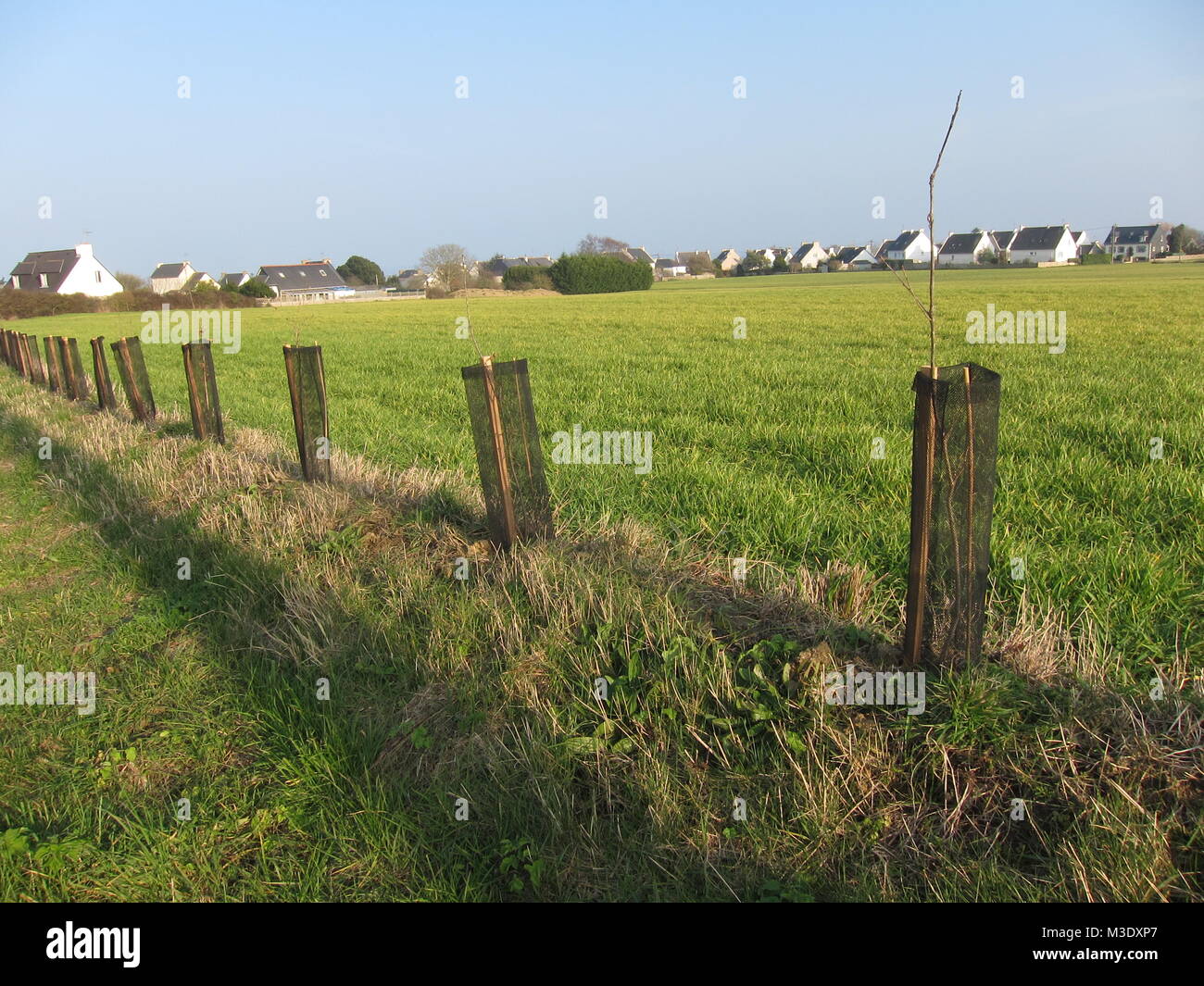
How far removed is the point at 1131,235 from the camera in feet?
346

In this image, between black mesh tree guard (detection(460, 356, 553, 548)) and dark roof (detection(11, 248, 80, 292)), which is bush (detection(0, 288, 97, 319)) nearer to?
dark roof (detection(11, 248, 80, 292))

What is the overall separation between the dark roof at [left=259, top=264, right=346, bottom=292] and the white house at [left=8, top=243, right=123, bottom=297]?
52.4ft

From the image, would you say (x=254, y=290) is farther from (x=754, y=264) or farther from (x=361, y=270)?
(x=754, y=264)

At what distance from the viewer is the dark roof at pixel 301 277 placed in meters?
91.8

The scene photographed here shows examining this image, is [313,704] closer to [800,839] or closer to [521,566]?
[521,566]

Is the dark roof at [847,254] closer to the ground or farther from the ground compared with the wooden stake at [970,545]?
farther from the ground

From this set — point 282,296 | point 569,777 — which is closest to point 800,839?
point 569,777

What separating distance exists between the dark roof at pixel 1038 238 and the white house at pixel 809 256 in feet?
91.4

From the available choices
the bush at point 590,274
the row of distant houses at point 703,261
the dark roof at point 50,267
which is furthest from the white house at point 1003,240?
the dark roof at point 50,267

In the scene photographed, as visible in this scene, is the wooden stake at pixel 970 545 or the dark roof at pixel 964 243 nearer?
the wooden stake at pixel 970 545

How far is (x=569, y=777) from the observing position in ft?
9.68

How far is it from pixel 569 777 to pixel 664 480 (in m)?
3.58

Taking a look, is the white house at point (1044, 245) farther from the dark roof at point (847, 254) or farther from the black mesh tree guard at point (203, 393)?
the black mesh tree guard at point (203, 393)

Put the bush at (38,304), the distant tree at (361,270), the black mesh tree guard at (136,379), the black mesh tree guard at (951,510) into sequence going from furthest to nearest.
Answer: the distant tree at (361,270)
the bush at (38,304)
the black mesh tree guard at (136,379)
the black mesh tree guard at (951,510)
